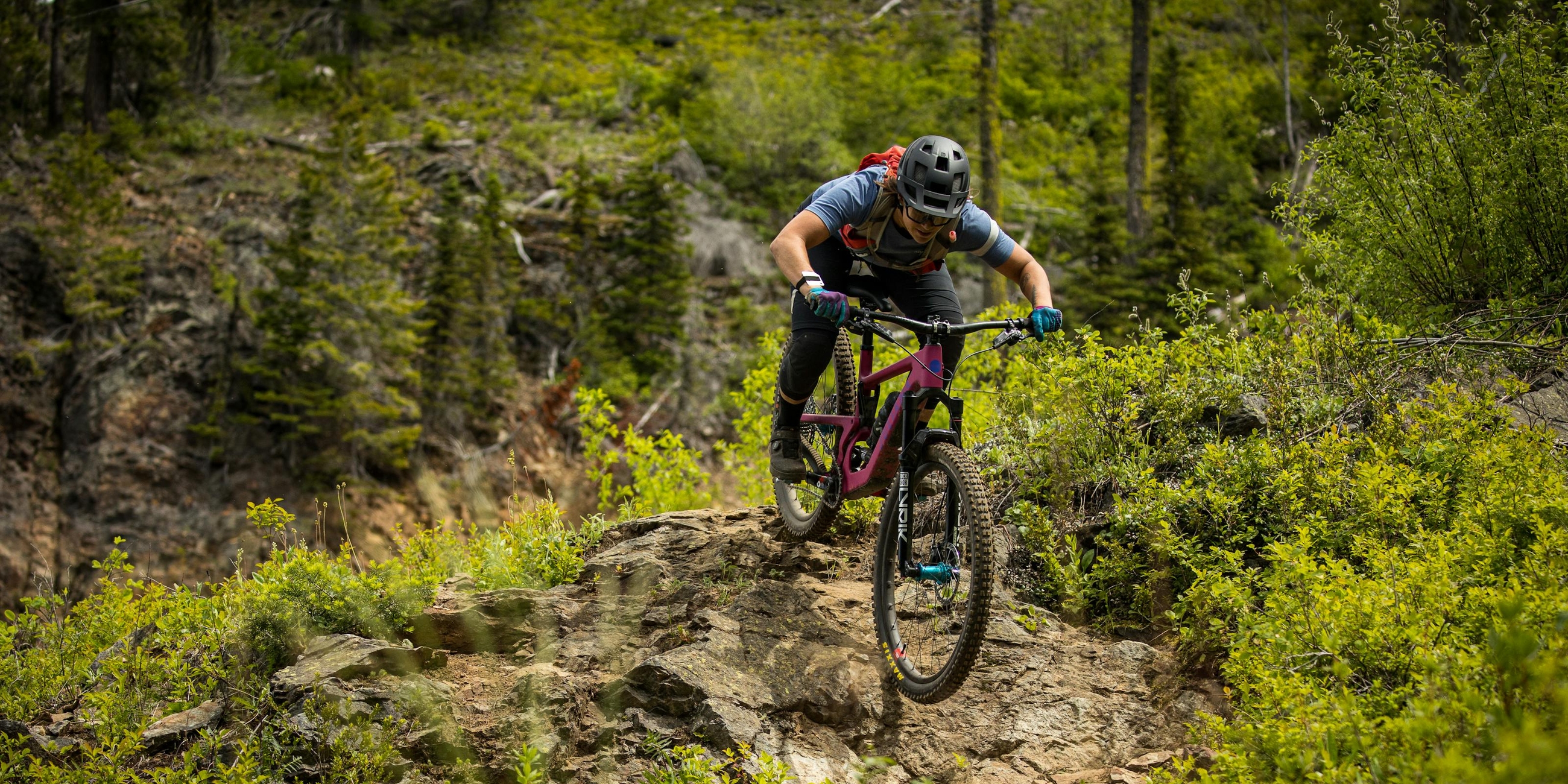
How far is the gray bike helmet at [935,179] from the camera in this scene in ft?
16.2

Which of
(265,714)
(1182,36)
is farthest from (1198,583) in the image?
(1182,36)

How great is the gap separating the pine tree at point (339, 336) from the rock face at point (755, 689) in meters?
14.2

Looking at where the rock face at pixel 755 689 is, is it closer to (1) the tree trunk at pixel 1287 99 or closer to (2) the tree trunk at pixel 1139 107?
(2) the tree trunk at pixel 1139 107

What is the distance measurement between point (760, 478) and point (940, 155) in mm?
4904

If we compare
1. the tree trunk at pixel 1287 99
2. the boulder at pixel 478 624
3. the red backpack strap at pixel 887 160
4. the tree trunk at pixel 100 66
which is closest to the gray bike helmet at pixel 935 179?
the red backpack strap at pixel 887 160

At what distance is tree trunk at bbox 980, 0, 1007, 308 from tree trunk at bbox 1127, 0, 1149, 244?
3.01 meters

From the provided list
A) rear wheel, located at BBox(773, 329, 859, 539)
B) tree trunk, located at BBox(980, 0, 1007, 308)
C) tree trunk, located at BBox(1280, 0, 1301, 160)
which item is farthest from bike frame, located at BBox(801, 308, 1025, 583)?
tree trunk, located at BBox(1280, 0, 1301, 160)

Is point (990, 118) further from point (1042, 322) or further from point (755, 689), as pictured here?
point (755, 689)

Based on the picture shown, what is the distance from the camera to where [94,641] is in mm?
6105

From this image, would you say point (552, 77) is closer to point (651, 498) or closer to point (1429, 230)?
point (651, 498)

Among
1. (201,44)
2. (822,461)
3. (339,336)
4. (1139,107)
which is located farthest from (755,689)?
(201,44)

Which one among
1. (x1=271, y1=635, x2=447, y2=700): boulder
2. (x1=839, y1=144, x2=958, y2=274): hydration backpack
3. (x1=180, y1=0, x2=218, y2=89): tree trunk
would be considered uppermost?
(x1=180, y1=0, x2=218, y2=89): tree trunk

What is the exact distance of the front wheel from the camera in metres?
4.45

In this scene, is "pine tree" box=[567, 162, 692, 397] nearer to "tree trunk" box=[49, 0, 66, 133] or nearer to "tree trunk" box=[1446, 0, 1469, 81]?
"tree trunk" box=[49, 0, 66, 133]
